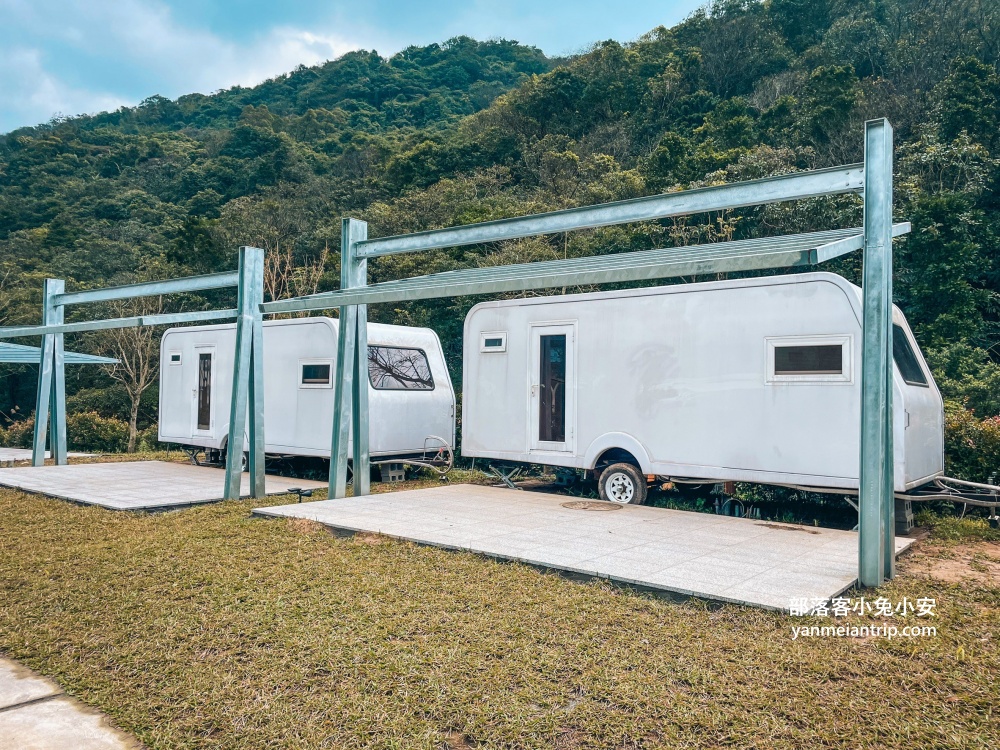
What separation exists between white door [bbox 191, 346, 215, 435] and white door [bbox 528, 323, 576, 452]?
18.3 feet

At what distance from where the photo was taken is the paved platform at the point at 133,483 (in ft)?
24.2

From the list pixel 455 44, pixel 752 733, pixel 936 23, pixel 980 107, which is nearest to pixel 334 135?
pixel 455 44

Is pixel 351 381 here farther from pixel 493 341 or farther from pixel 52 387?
pixel 52 387

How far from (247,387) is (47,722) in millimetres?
5194

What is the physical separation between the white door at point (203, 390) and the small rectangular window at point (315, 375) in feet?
7.00

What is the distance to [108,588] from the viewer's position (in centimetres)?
433

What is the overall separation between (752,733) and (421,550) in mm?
2960

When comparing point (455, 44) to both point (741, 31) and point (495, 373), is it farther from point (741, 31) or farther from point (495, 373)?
point (495, 373)

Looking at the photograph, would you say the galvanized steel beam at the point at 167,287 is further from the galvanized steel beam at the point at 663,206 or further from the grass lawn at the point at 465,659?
the grass lawn at the point at 465,659

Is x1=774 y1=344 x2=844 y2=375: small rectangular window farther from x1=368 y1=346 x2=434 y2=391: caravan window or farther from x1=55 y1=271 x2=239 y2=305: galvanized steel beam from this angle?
x1=55 y1=271 x2=239 y2=305: galvanized steel beam

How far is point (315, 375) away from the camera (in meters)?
9.69

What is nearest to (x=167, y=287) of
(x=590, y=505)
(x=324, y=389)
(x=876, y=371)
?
(x=324, y=389)

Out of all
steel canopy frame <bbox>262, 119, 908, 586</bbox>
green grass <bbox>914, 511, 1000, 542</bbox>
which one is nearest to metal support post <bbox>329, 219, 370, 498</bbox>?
steel canopy frame <bbox>262, 119, 908, 586</bbox>

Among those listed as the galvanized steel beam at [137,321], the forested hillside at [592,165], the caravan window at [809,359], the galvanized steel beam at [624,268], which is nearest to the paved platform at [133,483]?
the galvanized steel beam at [137,321]
